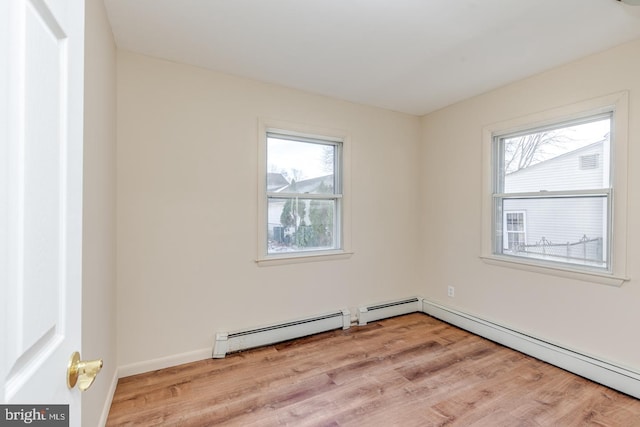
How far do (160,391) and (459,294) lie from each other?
309 centimetres

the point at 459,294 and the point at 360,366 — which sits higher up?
the point at 459,294

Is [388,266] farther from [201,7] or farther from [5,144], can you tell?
[5,144]

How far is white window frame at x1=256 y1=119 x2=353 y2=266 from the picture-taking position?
285 cm

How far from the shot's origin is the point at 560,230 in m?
2.65

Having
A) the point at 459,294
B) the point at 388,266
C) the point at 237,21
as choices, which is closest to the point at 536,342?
the point at 459,294

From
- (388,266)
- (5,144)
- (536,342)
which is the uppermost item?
(5,144)

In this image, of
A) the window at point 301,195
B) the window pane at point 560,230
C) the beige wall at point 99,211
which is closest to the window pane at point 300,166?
the window at point 301,195

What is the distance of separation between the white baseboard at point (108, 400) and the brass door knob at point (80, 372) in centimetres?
144

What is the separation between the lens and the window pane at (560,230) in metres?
2.42

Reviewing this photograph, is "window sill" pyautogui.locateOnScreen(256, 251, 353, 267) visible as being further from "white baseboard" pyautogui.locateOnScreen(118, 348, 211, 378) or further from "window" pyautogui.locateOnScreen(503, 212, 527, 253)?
"window" pyautogui.locateOnScreen(503, 212, 527, 253)

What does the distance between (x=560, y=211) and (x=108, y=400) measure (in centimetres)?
383

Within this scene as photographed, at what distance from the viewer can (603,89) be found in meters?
2.31

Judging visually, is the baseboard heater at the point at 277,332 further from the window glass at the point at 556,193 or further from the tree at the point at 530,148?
the tree at the point at 530,148

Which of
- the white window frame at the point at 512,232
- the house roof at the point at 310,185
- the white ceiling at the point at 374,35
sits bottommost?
the white window frame at the point at 512,232
